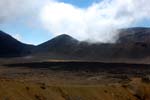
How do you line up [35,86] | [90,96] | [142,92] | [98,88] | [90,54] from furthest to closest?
1. [90,54]
2. [142,92]
3. [98,88]
4. [90,96]
5. [35,86]

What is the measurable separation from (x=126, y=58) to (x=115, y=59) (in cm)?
500

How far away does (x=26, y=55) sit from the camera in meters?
200

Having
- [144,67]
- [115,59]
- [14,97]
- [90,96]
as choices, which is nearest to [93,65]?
[144,67]

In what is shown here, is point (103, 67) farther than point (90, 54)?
No

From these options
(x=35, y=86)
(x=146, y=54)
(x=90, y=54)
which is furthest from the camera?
(x=90, y=54)

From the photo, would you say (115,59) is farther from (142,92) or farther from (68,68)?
(142,92)

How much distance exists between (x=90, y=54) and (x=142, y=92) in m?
144

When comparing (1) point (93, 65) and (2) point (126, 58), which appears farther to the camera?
(2) point (126, 58)

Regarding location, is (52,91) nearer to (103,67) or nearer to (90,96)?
(90,96)

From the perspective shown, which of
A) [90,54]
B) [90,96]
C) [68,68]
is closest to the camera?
[90,96]

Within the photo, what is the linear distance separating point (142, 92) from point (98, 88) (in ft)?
29.5

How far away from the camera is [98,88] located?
4697cm

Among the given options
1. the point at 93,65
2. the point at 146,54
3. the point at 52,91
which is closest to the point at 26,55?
the point at 146,54

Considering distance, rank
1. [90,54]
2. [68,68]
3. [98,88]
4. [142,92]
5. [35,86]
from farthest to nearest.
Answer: [90,54] < [68,68] < [142,92] < [98,88] < [35,86]
